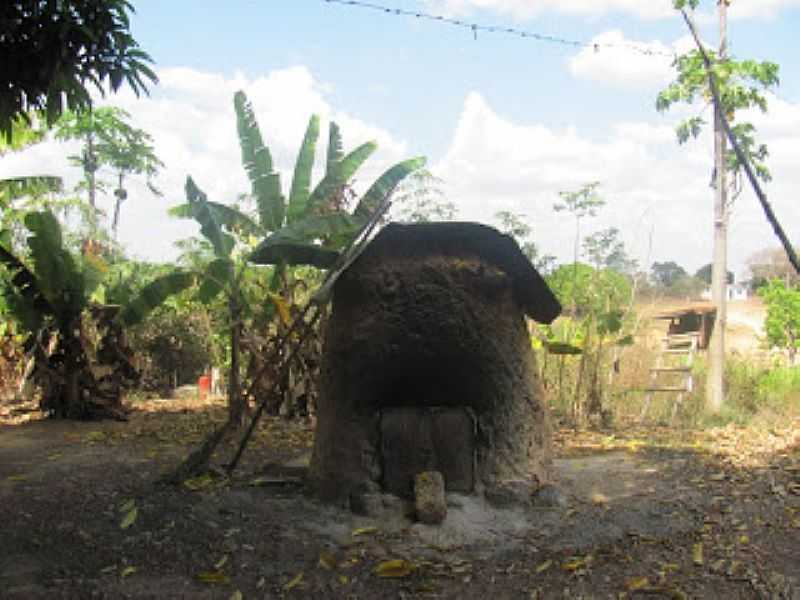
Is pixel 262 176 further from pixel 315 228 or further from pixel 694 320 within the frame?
pixel 694 320

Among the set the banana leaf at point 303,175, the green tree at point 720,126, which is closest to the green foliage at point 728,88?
the green tree at point 720,126

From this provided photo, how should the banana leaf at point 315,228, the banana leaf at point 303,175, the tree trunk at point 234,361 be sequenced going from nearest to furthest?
the banana leaf at point 315,228, the tree trunk at point 234,361, the banana leaf at point 303,175

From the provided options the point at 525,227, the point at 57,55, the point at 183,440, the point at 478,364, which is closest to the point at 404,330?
the point at 478,364

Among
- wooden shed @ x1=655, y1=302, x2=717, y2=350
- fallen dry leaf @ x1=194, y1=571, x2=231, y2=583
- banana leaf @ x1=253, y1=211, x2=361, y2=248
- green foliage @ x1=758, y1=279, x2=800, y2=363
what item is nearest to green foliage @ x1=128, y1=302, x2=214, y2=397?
banana leaf @ x1=253, y1=211, x2=361, y2=248

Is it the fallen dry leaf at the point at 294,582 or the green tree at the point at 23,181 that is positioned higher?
the green tree at the point at 23,181

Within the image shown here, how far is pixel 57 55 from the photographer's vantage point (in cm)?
436

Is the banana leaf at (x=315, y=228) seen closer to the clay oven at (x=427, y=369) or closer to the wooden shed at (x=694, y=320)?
the clay oven at (x=427, y=369)

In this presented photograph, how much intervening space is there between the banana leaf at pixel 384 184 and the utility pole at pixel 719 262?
5322mm

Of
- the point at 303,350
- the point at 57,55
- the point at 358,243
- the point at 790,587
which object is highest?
the point at 57,55

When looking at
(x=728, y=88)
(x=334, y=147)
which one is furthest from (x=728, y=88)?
(x=334, y=147)

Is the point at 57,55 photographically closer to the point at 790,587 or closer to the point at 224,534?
the point at 224,534

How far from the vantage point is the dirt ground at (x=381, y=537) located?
4.44 m

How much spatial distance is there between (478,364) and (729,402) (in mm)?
7432

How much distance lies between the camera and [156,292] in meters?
8.36
